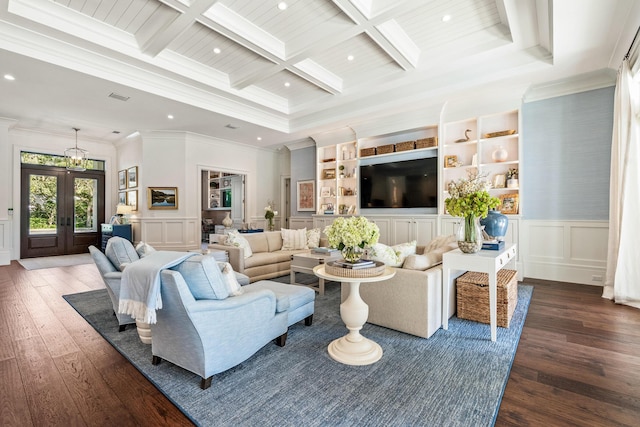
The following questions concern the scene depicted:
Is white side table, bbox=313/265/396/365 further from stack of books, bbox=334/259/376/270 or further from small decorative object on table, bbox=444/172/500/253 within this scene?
small decorative object on table, bbox=444/172/500/253

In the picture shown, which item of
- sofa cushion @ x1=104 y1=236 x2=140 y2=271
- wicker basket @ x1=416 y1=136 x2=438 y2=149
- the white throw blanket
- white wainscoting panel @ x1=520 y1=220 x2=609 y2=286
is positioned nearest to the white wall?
sofa cushion @ x1=104 y1=236 x2=140 y2=271

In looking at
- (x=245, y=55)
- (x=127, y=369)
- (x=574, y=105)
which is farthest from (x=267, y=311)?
(x=574, y=105)

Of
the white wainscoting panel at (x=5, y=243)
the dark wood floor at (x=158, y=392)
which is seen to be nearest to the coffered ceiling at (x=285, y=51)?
the white wainscoting panel at (x=5, y=243)

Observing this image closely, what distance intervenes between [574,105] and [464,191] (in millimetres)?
3203

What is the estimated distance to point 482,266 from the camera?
2648 mm

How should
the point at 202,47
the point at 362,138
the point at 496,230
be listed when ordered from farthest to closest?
the point at 362,138
the point at 202,47
the point at 496,230

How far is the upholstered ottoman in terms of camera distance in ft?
8.40

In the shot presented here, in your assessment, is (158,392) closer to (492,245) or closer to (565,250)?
(492,245)

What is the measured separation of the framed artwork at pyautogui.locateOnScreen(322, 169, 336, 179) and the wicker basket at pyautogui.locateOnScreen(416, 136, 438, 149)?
6.83 ft

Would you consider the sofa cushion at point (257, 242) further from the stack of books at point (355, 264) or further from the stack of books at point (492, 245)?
the stack of books at point (492, 245)

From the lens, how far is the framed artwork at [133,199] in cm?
755

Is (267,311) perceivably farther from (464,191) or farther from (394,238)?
(394,238)

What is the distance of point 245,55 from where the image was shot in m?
4.37

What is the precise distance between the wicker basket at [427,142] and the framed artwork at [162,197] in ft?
18.5
